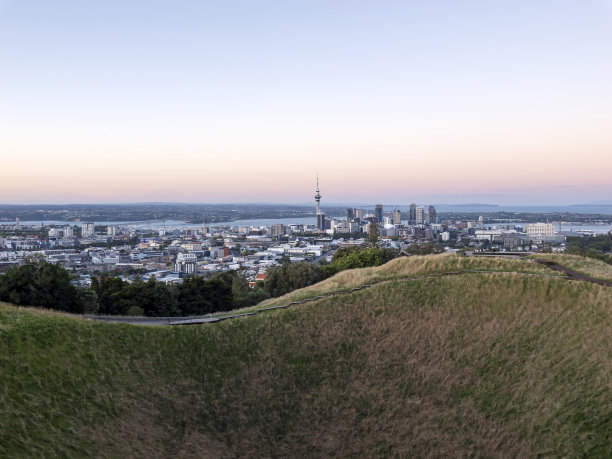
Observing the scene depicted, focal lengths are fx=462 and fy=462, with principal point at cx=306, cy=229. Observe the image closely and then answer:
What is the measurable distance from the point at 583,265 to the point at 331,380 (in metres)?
18.0

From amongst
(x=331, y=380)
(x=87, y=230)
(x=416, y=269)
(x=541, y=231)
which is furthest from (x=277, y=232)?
(x=331, y=380)

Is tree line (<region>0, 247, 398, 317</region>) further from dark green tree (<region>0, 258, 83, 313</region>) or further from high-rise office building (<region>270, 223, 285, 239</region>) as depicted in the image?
high-rise office building (<region>270, 223, 285, 239</region>)

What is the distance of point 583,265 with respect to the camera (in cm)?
2666

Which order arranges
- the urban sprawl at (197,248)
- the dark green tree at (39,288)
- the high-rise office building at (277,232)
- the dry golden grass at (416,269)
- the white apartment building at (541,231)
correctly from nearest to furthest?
the dark green tree at (39,288), the dry golden grass at (416,269), the urban sprawl at (197,248), the white apartment building at (541,231), the high-rise office building at (277,232)

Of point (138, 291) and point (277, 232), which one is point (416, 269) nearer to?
point (138, 291)

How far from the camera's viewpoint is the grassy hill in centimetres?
1387

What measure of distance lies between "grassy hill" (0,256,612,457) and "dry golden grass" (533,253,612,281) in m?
3.19

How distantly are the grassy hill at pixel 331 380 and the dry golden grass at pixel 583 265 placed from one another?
3.19 m

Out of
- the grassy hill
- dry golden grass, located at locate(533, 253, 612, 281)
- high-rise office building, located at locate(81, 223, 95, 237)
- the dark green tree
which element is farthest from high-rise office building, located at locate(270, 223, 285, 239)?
the grassy hill

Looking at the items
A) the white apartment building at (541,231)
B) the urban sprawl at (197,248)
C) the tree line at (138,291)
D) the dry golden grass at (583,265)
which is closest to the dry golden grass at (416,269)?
the dry golden grass at (583,265)

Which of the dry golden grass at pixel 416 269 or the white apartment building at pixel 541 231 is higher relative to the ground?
the dry golden grass at pixel 416 269

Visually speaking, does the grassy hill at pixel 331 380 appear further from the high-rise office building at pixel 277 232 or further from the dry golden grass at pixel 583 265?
the high-rise office building at pixel 277 232

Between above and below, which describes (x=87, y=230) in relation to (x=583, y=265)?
below

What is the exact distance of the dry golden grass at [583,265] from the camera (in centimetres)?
2462
